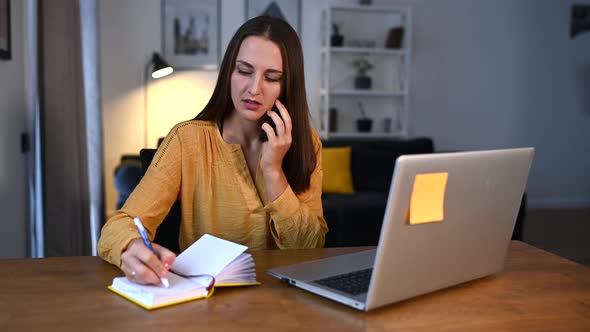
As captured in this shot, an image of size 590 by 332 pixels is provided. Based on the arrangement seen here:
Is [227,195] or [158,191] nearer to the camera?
[158,191]

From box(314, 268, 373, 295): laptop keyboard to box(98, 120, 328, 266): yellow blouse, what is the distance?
39 centimetres

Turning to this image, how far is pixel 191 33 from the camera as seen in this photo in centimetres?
490

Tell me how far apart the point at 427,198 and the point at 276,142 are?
610 mm

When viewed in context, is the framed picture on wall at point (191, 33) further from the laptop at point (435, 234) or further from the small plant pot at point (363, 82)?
the laptop at point (435, 234)

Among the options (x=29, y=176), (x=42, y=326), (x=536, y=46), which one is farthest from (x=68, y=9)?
(x=536, y=46)

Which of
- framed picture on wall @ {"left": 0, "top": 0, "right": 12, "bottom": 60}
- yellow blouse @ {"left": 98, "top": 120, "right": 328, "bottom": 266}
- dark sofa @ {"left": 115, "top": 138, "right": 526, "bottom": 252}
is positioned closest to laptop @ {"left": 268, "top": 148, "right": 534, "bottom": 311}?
yellow blouse @ {"left": 98, "top": 120, "right": 328, "bottom": 266}

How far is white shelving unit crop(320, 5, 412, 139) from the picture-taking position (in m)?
4.98

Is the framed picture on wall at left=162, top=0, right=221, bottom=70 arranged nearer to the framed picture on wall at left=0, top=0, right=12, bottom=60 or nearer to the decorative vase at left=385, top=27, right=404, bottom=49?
the decorative vase at left=385, top=27, right=404, bottom=49

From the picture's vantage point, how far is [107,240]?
3.84ft

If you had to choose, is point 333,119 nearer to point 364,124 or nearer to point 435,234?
point 364,124

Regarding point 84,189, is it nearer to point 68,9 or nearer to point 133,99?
point 68,9

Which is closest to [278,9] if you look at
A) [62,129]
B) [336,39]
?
[336,39]

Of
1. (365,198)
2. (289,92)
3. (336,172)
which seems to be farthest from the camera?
(336,172)

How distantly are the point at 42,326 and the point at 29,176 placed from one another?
2.03 m
